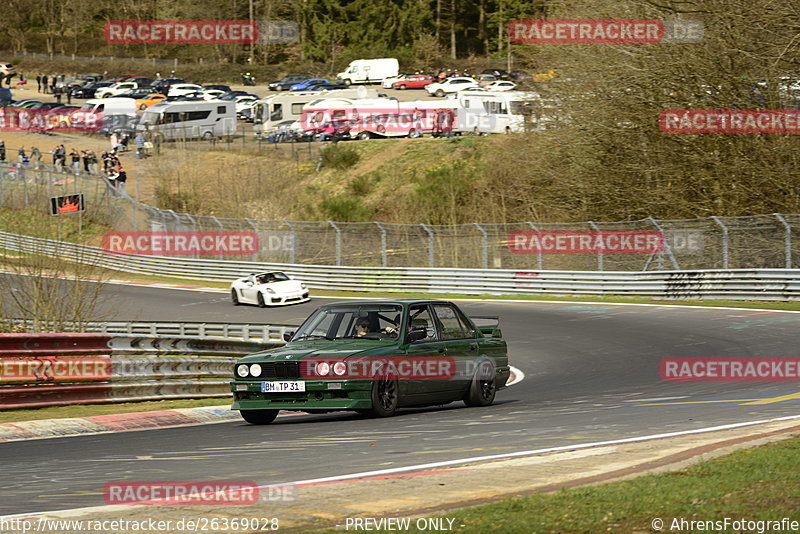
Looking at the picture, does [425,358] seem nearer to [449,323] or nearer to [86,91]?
[449,323]

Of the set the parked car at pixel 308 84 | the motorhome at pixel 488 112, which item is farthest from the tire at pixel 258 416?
the parked car at pixel 308 84

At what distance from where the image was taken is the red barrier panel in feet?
42.8

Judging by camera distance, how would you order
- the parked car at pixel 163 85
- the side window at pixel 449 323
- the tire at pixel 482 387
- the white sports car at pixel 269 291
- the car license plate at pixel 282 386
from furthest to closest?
the parked car at pixel 163 85 → the white sports car at pixel 269 291 → the tire at pixel 482 387 → the side window at pixel 449 323 → the car license plate at pixel 282 386

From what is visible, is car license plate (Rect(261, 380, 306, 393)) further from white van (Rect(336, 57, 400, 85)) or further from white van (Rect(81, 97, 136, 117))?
white van (Rect(336, 57, 400, 85))

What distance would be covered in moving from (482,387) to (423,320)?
4.13 feet

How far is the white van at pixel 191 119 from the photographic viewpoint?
64.6 metres

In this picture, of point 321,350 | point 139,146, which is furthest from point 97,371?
point 139,146

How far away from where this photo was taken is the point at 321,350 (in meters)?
11.5

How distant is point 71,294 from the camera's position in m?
18.6

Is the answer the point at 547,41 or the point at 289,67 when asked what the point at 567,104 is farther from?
the point at 289,67

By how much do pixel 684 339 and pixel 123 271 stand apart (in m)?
32.1

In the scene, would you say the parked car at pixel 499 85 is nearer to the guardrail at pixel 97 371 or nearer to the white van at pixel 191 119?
the white van at pixel 191 119

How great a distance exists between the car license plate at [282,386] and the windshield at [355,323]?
3.42ft

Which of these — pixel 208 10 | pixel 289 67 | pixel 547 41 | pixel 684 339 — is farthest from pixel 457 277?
pixel 208 10
